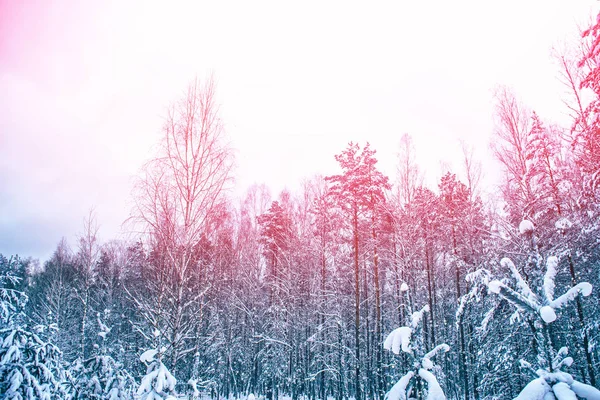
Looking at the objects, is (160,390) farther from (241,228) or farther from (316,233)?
(241,228)

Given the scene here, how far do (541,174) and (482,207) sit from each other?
22.2 feet

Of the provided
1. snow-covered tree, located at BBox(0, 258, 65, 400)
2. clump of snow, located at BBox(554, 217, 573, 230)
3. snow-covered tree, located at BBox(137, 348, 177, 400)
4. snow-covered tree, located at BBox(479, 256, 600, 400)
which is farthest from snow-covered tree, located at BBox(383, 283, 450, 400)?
clump of snow, located at BBox(554, 217, 573, 230)

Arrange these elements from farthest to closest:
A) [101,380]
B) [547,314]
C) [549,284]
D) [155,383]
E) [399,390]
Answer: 1. [101,380]
2. [155,383]
3. [399,390]
4. [549,284]
5. [547,314]

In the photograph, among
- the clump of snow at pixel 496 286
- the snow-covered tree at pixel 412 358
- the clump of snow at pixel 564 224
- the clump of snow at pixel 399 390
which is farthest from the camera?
the clump of snow at pixel 564 224

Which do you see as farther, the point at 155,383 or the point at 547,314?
the point at 155,383

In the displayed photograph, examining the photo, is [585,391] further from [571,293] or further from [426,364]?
[426,364]

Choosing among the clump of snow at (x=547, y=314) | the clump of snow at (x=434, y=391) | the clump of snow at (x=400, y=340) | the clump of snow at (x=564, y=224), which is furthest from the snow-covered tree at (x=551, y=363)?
the clump of snow at (x=564, y=224)

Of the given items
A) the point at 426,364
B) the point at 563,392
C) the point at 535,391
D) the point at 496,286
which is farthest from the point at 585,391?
the point at 426,364

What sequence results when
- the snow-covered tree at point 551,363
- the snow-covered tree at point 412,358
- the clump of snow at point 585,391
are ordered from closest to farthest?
the clump of snow at point 585,391 → the snow-covered tree at point 551,363 → the snow-covered tree at point 412,358

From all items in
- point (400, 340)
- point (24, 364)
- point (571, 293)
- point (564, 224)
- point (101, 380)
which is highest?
point (564, 224)

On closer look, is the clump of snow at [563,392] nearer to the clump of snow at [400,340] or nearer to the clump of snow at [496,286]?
the clump of snow at [496,286]

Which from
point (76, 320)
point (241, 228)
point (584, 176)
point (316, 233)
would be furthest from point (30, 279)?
point (584, 176)

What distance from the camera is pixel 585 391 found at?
2363mm

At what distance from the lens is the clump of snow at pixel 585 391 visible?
7.52 feet
